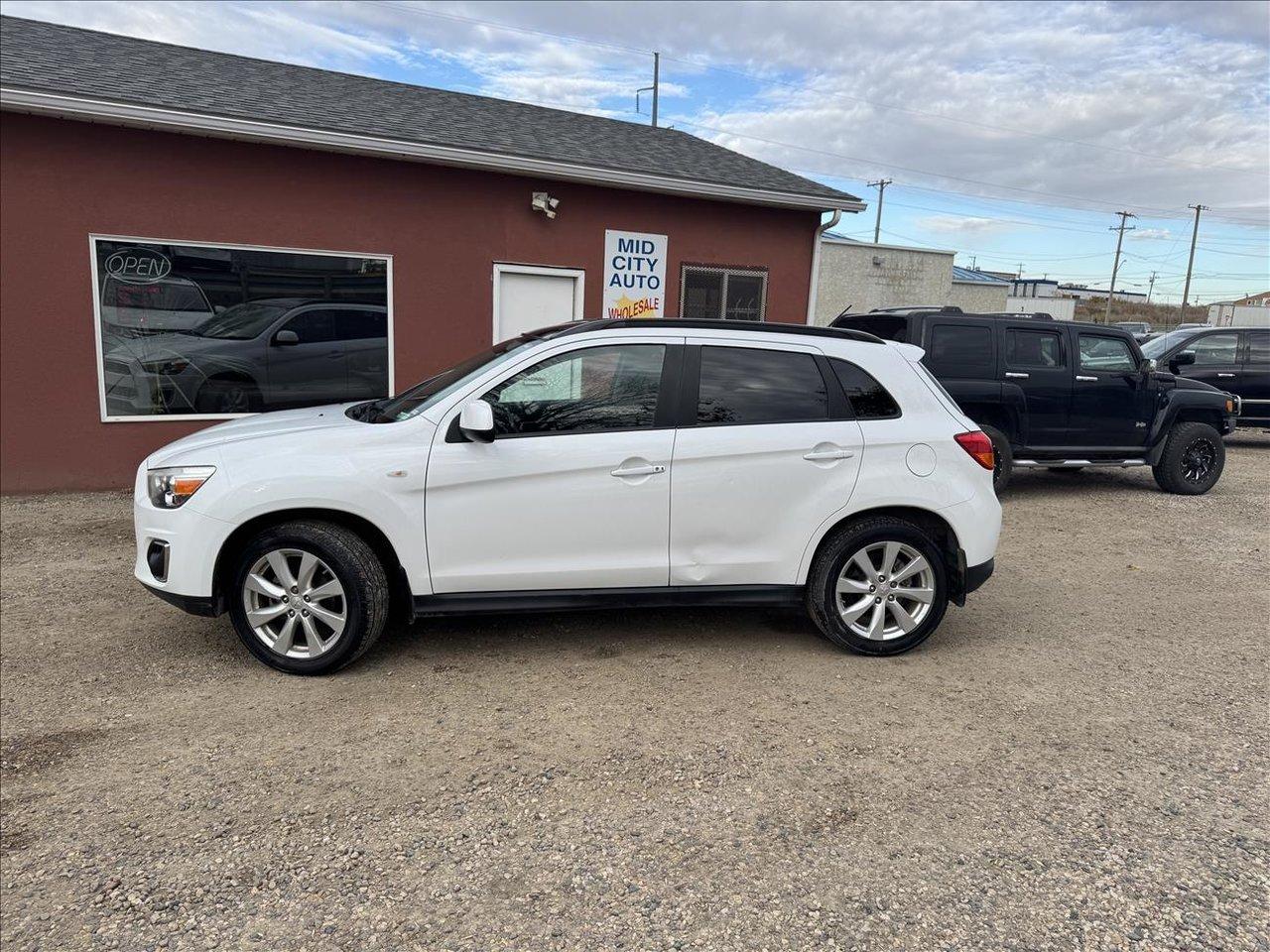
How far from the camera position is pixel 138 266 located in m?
7.86

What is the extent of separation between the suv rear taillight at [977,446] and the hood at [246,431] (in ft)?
10.4

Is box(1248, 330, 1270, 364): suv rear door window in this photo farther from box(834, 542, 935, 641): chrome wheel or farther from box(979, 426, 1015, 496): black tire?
box(834, 542, 935, 641): chrome wheel

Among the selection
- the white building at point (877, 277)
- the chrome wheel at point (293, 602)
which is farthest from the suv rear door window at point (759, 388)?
the white building at point (877, 277)

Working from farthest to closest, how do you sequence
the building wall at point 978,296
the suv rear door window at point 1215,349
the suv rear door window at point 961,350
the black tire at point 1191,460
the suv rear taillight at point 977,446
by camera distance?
the building wall at point 978,296, the suv rear door window at point 1215,349, the black tire at point 1191,460, the suv rear door window at point 961,350, the suv rear taillight at point 977,446

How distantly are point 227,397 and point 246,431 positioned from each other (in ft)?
15.2

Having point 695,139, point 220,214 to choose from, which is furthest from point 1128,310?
point 220,214

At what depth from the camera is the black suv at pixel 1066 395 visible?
834cm

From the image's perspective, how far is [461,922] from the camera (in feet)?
8.11

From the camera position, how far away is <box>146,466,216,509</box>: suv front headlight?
12.9ft

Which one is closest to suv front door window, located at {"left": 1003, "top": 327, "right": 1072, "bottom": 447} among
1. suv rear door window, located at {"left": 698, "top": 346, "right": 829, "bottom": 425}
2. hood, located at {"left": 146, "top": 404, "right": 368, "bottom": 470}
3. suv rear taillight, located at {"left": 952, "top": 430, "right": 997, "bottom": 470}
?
suv rear taillight, located at {"left": 952, "top": 430, "right": 997, "bottom": 470}

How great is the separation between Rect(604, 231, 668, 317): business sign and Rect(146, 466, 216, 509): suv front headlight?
661cm

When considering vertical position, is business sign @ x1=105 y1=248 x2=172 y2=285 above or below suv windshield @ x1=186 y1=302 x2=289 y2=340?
above

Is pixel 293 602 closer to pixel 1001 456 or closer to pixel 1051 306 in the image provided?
pixel 1001 456

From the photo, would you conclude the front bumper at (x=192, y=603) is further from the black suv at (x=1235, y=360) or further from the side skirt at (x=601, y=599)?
the black suv at (x=1235, y=360)
